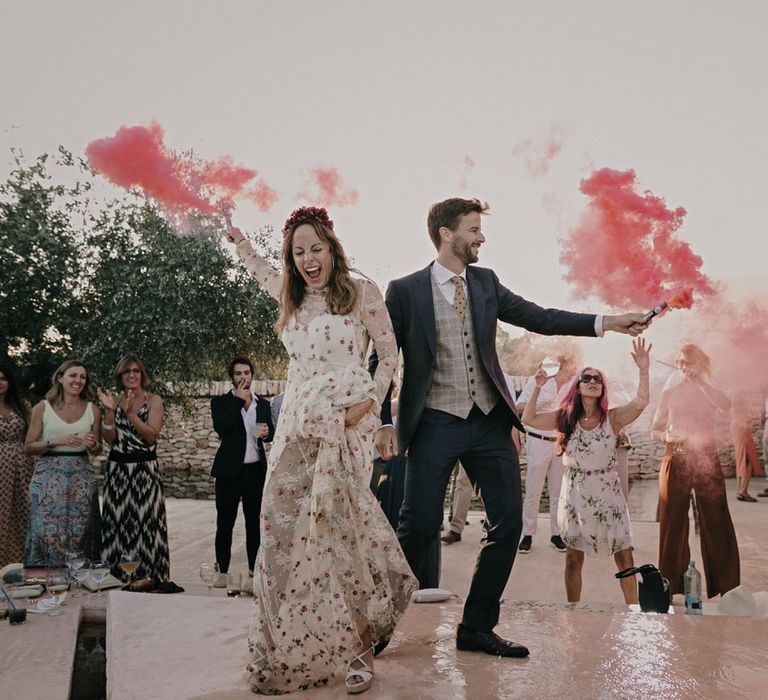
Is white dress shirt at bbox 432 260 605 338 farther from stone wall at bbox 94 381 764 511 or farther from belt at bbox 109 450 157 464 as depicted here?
stone wall at bbox 94 381 764 511

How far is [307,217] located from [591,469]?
314 cm

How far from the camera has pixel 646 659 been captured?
3322 mm

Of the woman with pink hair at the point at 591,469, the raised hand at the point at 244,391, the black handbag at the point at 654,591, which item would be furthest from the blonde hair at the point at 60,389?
the black handbag at the point at 654,591

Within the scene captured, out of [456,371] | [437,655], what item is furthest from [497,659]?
[456,371]

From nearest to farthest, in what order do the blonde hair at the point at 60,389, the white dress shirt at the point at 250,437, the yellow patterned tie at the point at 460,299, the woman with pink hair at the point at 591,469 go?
the yellow patterned tie at the point at 460,299 → the woman with pink hair at the point at 591,469 → the blonde hair at the point at 60,389 → the white dress shirt at the point at 250,437

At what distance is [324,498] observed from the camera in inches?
119

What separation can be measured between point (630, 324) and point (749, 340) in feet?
10.6

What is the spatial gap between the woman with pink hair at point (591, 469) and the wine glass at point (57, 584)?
10.9ft

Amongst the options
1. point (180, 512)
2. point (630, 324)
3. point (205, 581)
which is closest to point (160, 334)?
point (180, 512)

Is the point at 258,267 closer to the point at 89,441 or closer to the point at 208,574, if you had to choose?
the point at 208,574

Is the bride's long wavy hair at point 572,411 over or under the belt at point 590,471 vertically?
over

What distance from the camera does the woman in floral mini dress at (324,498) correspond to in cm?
298

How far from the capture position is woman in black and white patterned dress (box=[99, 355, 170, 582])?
20.7 ft

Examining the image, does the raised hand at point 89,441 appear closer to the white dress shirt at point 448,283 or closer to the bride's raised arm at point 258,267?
the bride's raised arm at point 258,267
